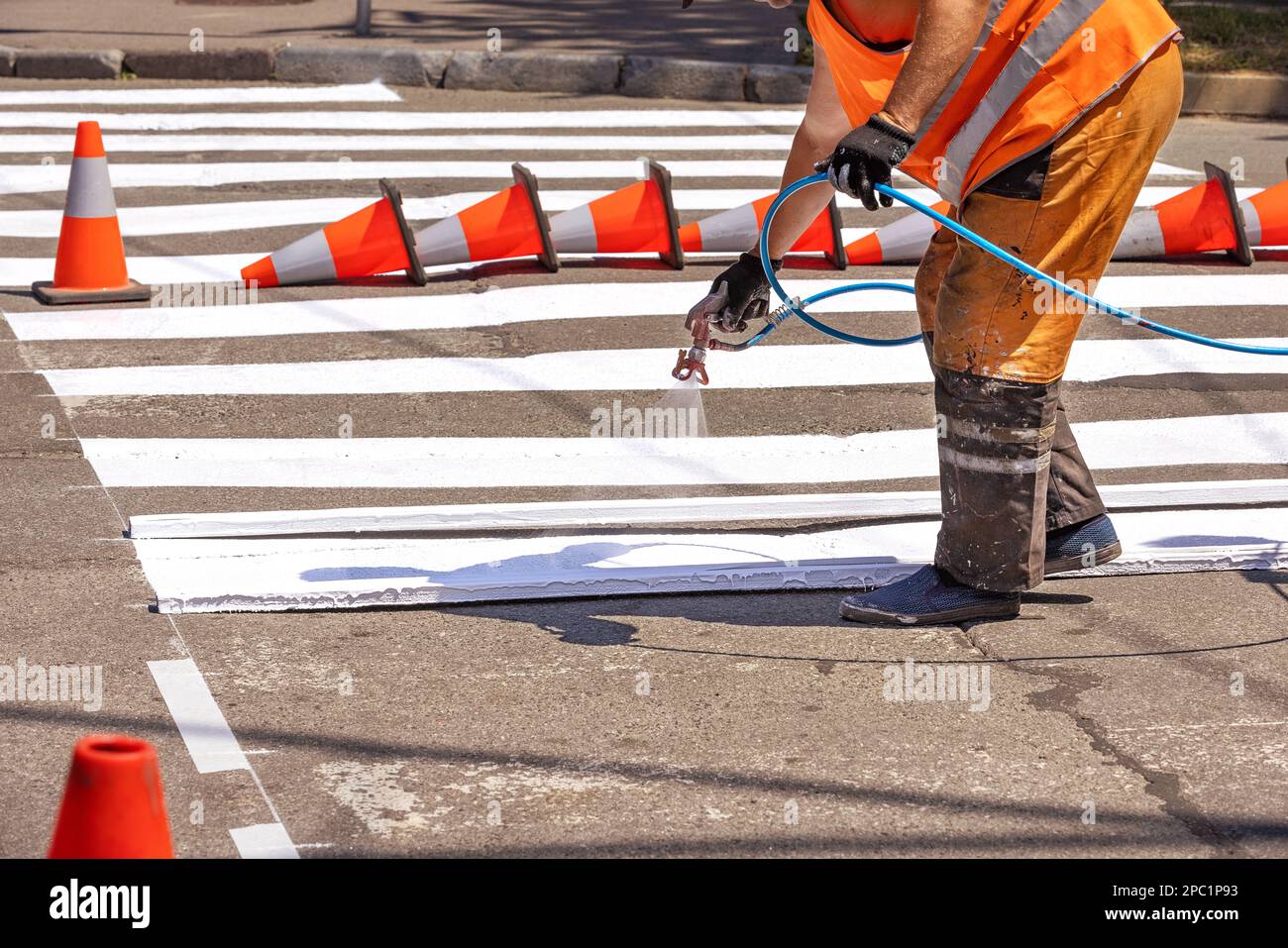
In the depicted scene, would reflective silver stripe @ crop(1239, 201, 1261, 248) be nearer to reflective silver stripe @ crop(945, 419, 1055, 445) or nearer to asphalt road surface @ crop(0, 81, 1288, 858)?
asphalt road surface @ crop(0, 81, 1288, 858)

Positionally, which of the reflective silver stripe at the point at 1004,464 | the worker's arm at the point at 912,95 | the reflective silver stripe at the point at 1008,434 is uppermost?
the worker's arm at the point at 912,95

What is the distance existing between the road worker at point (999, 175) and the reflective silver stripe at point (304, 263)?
3.91m

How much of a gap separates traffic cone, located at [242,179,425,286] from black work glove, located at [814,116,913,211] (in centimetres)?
411

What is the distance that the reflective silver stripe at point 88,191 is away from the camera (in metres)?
7.35

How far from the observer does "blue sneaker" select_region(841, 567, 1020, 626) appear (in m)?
4.36

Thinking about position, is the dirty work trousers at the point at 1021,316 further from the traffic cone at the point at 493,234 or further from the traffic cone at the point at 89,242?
the traffic cone at the point at 89,242

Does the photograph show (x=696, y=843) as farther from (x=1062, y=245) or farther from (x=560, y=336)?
(x=560, y=336)

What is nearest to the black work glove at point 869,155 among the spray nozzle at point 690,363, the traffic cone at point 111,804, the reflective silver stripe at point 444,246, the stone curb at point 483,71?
the spray nozzle at point 690,363

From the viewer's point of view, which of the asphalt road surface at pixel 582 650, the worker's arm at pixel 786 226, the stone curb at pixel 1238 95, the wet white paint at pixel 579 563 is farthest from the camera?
the stone curb at pixel 1238 95

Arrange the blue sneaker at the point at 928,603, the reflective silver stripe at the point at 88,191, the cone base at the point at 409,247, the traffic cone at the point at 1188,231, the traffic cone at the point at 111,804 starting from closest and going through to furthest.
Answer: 1. the traffic cone at the point at 111,804
2. the blue sneaker at the point at 928,603
3. the reflective silver stripe at the point at 88,191
4. the cone base at the point at 409,247
5. the traffic cone at the point at 1188,231

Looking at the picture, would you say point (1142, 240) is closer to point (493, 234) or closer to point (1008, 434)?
point (493, 234)

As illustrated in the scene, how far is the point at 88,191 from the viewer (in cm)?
735
